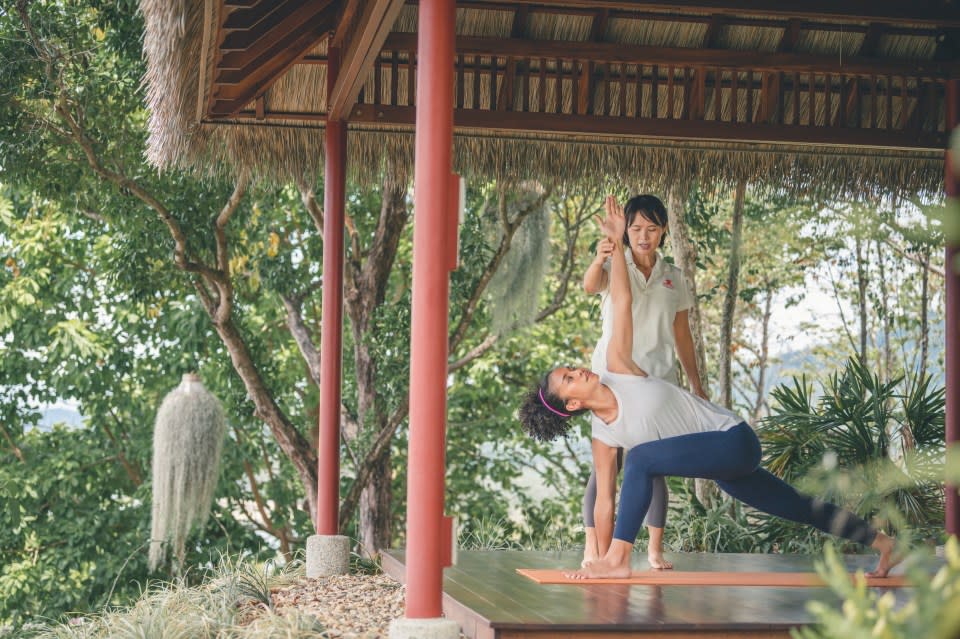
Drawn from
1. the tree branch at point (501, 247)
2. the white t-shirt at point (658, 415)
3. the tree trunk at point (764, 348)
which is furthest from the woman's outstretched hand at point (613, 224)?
the tree trunk at point (764, 348)

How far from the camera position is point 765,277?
37.3 feet

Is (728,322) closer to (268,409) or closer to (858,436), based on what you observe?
(858,436)

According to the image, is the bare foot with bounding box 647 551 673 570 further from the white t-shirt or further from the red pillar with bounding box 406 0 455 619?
the red pillar with bounding box 406 0 455 619

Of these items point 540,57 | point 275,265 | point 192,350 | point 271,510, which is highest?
point 540,57

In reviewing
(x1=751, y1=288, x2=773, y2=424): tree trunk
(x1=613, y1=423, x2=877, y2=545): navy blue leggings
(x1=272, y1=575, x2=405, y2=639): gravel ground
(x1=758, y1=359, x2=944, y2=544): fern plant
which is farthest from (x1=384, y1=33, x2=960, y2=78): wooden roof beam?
(x1=751, y1=288, x2=773, y2=424): tree trunk

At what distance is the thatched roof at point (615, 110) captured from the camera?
549cm

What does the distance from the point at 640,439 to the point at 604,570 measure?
53 cm

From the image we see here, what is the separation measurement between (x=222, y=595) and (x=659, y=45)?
11.4 ft

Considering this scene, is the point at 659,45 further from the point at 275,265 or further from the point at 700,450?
the point at 275,265

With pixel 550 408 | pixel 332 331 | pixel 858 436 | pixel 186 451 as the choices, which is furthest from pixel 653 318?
pixel 186 451

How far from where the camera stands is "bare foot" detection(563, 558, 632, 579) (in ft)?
13.0

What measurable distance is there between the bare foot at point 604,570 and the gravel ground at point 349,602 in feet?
2.39

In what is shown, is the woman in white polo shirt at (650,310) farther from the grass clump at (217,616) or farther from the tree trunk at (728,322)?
the tree trunk at (728,322)

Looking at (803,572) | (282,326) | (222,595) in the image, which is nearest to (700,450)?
(803,572)
